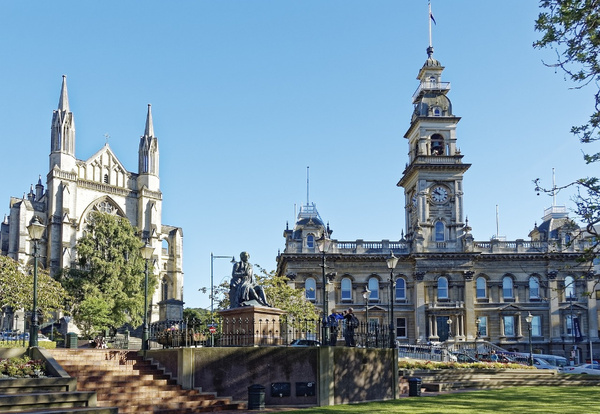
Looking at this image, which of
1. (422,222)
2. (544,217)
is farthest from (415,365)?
(544,217)

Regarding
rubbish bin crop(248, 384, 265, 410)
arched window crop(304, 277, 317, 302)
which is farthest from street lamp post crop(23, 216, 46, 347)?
arched window crop(304, 277, 317, 302)

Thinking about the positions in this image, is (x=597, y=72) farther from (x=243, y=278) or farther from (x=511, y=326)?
(x=511, y=326)

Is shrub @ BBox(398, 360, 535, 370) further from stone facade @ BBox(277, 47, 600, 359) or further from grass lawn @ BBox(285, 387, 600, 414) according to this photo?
stone facade @ BBox(277, 47, 600, 359)

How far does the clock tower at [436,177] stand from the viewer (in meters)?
64.2

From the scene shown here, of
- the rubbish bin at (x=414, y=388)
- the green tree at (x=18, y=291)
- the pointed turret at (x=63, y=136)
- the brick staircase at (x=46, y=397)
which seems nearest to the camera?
the brick staircase at (x=46, y=397)

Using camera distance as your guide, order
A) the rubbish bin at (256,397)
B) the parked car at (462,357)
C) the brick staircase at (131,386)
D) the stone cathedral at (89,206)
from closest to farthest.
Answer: the brick staircase at (131,386), the rubbish bin at (256,397), the parked car at (462,357), the stone cathedral at (89,206)

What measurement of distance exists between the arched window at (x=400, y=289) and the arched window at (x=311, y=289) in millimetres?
7368

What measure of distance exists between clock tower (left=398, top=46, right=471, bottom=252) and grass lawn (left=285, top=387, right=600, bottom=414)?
39.9 metres

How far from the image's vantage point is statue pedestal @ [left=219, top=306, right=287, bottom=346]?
2197cm

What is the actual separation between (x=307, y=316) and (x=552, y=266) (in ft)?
84.3

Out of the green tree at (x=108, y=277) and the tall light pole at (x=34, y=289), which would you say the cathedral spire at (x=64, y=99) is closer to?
the green tree at (x=108, y=277)

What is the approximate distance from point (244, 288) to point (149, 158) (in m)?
61.5

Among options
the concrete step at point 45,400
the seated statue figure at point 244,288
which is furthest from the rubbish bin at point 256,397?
the concrete step at point 45,400

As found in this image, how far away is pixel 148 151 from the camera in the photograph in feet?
271
